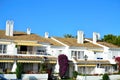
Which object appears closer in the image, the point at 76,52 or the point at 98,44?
the point at 76,52

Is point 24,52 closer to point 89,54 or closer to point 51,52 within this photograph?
point 51,52

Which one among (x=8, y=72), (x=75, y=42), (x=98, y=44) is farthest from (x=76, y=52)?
(x=8, y=72)

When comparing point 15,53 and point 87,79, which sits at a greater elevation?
point 15,53

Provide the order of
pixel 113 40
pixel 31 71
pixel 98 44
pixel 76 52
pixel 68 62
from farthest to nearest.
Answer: pixel 113 40 → pixel 98 44 → pixel 76 52 → pixel 68 62 → pixel 31 71

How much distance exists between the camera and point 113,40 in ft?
367

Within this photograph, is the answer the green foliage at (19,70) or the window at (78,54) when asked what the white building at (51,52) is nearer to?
the window at (78,54)

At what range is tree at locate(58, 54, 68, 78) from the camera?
6869 centimetres

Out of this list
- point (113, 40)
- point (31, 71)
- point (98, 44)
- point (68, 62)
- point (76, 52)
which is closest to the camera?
point (31, 71)

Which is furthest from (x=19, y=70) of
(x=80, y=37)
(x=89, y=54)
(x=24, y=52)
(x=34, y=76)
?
(x=80, y=37)

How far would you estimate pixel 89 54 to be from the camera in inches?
3135

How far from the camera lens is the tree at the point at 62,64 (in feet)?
225

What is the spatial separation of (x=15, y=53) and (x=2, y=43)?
3317mm

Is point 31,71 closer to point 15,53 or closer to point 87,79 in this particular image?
point 15,53

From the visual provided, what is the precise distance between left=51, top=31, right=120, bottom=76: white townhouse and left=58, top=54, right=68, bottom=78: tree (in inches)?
119
